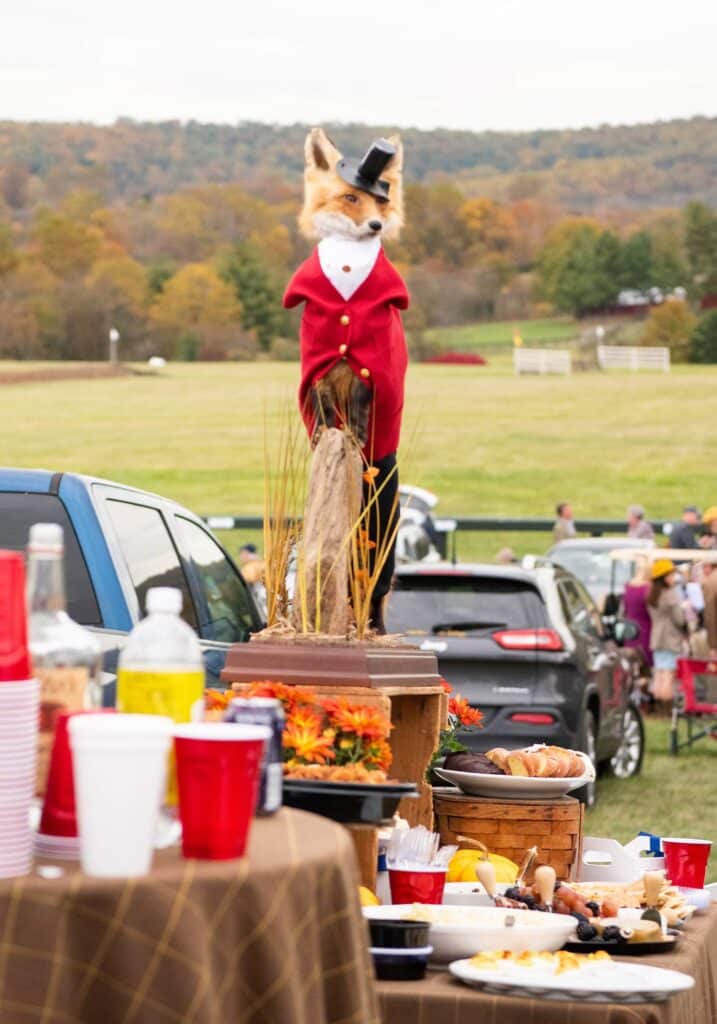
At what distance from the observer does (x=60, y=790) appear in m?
2.72

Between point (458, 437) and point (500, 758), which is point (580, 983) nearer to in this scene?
point (500, 758)

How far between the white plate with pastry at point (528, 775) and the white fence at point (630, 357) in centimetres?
9430

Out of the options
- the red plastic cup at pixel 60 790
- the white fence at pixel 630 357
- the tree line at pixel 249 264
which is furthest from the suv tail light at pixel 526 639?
the white fence at pixel 630 357

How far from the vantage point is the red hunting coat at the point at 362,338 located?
486cm

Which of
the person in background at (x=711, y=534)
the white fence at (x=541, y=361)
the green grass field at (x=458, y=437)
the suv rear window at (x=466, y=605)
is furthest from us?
the white fence at (x=541, y=361)

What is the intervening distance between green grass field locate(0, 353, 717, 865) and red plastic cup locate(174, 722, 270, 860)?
40.8m

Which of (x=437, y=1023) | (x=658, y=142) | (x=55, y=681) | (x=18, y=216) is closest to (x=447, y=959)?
(x=437, y=1023)

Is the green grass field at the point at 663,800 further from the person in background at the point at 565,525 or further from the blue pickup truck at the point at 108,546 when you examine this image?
the person in background at the point at 565,525

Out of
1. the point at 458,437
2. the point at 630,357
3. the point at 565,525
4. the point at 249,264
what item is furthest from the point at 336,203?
the point at 249,264

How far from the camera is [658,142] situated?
153250mm

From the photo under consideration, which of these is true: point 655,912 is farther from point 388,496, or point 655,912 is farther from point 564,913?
point 388,496

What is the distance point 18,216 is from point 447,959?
119 metres

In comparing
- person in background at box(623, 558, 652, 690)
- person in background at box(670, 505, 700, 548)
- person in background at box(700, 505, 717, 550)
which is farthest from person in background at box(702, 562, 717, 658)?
person in background at box(670, 505, 700, 548)

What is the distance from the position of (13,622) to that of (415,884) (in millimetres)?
1505
